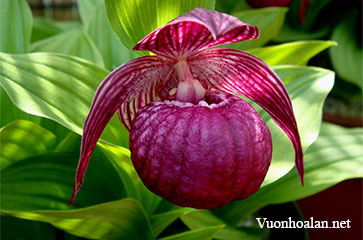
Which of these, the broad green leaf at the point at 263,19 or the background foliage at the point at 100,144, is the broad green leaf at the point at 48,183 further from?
the broad green leaf at the point at 263,19

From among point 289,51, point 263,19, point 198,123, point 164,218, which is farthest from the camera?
point 263,19

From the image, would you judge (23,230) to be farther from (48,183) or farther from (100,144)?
(100,144)

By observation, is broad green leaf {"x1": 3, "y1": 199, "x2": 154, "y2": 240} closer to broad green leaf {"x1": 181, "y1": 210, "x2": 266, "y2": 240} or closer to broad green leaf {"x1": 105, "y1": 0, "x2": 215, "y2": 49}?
broad green leaf {"x1": 181, "y1": 210, "x2": 266, "y2": 240}

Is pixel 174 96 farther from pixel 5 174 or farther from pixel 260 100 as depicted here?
pixel 5 174

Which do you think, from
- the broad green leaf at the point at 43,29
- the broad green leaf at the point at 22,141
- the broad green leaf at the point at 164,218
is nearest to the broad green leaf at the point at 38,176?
the broad green leaf at the point at 22,141

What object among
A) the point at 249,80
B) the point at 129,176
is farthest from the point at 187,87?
the point at 129,176

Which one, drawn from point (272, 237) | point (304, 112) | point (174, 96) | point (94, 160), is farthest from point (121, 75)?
point (272, 237)

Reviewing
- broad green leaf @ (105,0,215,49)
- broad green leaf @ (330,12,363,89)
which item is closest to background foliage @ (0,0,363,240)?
broad green leaf @ (105,0,215,49)
